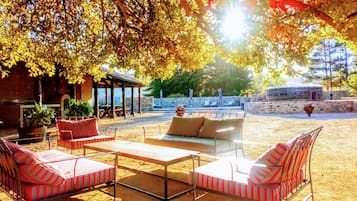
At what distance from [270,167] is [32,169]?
7.37 feet

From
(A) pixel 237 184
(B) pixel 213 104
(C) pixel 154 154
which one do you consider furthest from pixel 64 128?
(B) pixel 213 104

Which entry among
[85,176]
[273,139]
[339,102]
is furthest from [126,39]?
[339,102]

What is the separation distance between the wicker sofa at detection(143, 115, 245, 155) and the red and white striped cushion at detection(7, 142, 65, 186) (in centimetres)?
251

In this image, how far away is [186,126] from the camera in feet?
18.0

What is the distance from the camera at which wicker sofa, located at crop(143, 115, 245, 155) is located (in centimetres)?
454

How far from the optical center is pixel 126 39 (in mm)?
6047

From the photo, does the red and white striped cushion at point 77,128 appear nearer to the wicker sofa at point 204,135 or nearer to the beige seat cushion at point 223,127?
the wicker sofa at point 204,135

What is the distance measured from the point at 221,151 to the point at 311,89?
18214 millimetres

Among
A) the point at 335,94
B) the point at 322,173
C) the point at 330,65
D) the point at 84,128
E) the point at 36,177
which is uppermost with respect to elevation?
the point at 330,65

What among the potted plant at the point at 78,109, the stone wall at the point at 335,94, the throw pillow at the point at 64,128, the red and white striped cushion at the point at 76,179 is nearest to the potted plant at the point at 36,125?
the throw pillow at the point at 64,128

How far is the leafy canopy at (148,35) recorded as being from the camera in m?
4.84

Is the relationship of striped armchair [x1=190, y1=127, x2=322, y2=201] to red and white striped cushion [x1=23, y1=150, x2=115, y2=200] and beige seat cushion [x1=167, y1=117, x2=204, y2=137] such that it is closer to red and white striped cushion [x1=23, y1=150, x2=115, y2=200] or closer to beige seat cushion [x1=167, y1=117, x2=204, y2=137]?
red and white striped cushion [x1=23, y1=150, x2=115, y2=200]

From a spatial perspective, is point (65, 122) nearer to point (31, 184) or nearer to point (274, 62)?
point (31, 184)

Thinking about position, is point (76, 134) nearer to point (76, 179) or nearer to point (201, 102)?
point (76, 179)
